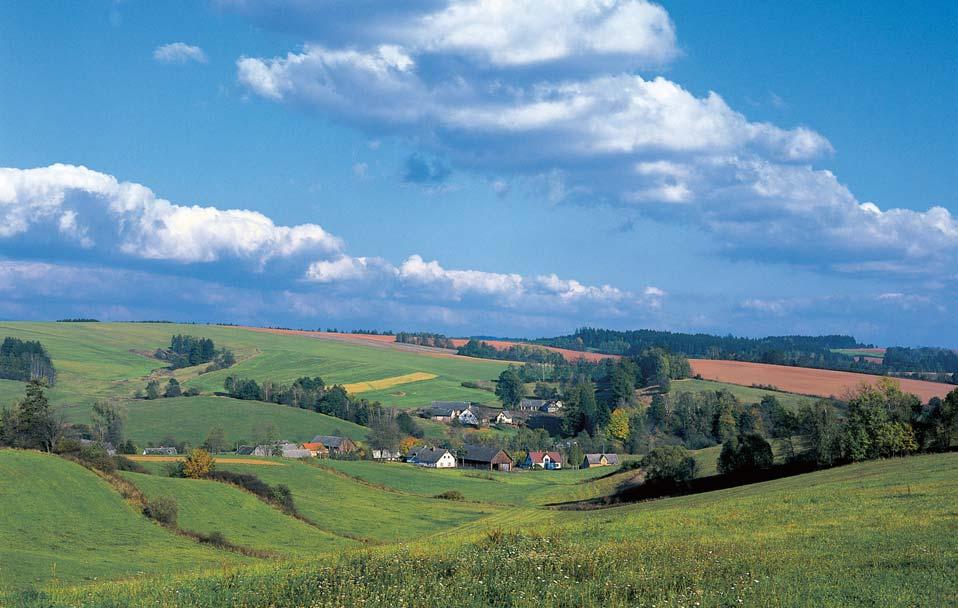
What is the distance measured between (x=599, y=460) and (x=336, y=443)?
161 ft

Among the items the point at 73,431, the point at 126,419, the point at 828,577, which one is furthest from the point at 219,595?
the point at 126,419

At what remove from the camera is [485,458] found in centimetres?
14038

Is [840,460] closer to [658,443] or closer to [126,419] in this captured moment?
[658,443]

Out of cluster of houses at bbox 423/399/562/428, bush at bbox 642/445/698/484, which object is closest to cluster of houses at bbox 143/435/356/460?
cluster of houses at bbox 423/399/562/428

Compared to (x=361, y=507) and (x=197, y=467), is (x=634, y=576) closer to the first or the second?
(x=361, y=507)

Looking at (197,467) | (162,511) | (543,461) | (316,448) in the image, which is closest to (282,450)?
(316,448)

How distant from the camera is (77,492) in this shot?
53312 mm

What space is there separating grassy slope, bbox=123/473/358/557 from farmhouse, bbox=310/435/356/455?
66.3 m

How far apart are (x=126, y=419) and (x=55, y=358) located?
209 feet

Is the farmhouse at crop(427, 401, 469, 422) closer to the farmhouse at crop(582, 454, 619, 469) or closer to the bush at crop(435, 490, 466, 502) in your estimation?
the farmhouse at crop(582, 454, 619, 469)

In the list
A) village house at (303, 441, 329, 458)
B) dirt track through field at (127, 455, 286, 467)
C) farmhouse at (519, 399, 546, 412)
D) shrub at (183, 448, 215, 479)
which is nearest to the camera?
shrub at (183, 448, 215, 479)

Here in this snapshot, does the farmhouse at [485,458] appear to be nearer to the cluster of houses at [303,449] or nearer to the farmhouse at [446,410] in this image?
the cluster of houses at [303,449]

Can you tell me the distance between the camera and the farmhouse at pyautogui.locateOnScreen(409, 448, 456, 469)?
5276 inches

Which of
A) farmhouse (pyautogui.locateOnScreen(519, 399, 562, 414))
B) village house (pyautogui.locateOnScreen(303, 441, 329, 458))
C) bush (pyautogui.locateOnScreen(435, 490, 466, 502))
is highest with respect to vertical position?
farmhouse (pyautogui.locateOnScreen(519, 399, 562, 414))
